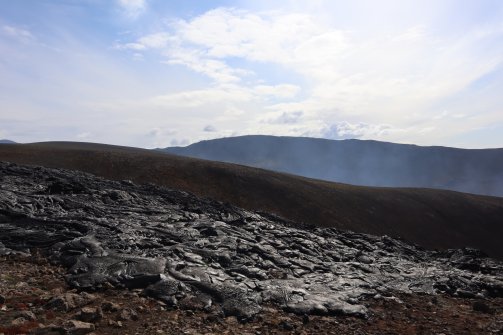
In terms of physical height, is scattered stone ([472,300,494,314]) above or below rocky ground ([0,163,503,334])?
below

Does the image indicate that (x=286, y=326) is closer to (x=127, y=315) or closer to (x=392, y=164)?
(x=127, y=315)

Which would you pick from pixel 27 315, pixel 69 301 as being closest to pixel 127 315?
pixel 69 301

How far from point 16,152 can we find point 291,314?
45.8 m

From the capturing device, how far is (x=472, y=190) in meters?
140

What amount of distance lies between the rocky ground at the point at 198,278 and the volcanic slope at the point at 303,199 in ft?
59.8

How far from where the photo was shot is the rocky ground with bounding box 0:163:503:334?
902cm

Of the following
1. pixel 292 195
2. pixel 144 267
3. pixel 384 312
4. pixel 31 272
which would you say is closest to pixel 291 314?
pixel 384 312

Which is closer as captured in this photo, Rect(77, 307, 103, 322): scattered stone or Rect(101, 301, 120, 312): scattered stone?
Rect(77, 307, 103, 322): scattered stone

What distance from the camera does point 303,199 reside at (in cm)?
4362

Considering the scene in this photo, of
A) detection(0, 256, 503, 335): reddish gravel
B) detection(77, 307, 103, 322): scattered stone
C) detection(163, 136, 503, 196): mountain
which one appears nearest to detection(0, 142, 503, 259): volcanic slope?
detection(0, 256, 503, 335): reddish gravel

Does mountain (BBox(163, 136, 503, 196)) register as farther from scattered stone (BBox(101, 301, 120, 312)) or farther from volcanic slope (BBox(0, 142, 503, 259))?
scattered stone (BBox(101, 301, 120, 312))

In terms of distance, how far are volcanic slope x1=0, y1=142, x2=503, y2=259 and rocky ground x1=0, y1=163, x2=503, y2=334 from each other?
18.2 metres

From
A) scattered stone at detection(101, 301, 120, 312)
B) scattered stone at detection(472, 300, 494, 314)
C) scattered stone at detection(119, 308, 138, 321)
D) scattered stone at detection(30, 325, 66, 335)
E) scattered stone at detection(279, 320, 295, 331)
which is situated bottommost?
scattered stone at detection(472, 300, 494, 314)

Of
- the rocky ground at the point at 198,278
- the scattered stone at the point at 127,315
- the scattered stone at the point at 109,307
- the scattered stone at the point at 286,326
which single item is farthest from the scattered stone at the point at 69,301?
the scattered stone at the point at 286,326
